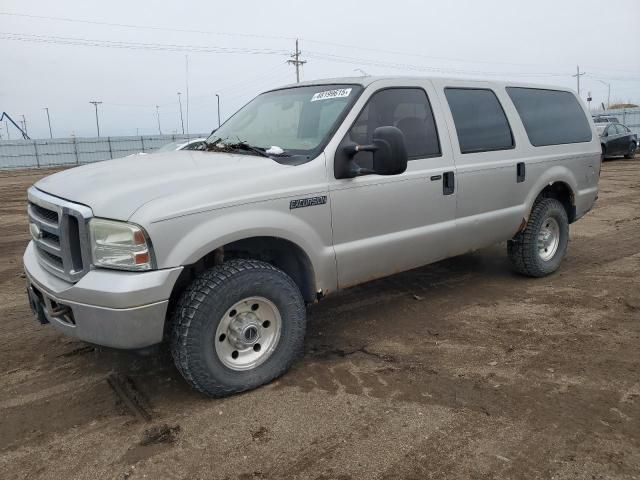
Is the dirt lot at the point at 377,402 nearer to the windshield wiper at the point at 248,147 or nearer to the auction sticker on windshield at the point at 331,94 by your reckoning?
the windshield wiper at the point at 248,147

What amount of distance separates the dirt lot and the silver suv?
1.28ft

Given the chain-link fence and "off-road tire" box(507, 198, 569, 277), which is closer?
"off-road tire" box(507, 198, 569, 277)

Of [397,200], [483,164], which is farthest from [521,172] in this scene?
[397,200]

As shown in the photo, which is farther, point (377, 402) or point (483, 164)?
point (483, 164)

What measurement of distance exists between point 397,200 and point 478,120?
137 cm

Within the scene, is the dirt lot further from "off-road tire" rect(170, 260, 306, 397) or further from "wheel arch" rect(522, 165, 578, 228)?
"wheel arch" rect(522, 165, 578, 228)

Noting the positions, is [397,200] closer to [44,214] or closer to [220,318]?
[220,318]

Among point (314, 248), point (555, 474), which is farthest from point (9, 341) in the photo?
point (555, 474)

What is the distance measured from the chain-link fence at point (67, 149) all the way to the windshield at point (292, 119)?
99.5 feet

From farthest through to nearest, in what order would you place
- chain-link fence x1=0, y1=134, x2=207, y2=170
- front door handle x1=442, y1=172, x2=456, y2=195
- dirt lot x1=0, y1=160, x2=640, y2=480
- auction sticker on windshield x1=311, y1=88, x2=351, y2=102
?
chain-link fence x1=0, y1=134, x2=207, y2=170 → front door handle x1=442, y1=172, x2=456, y2=195 → auction sticker on windshield x1=311, y1=88, x2=351, y2=102 → dirt lot x1=0, y1=160, x2=640, y2=480

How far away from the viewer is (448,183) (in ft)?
14.4

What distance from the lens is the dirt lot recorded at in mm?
2654

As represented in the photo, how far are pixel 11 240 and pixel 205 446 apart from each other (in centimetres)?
739

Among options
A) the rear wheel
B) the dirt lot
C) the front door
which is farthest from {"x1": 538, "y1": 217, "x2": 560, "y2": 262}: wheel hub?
the rear wheel
